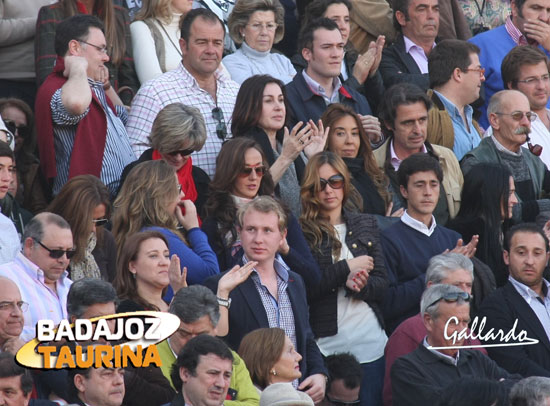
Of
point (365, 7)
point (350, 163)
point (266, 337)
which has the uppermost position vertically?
point (365, 7)

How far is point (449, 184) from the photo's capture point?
11.5m

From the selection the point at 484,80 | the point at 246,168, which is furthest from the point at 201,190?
the point at 484,80

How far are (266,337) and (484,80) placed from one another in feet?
17.4

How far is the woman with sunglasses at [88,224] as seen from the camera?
355 inches

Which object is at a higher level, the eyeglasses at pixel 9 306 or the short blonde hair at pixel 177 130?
the short blonde hair at pixel 177 130

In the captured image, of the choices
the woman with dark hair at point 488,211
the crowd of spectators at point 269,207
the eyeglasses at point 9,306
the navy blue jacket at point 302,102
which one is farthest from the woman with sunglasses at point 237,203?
the eyeglasses at point 9,306

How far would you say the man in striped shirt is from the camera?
10.2 meters

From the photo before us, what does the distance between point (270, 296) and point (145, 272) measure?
3.04ft

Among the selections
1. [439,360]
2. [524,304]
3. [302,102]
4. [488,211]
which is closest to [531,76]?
[488,211]

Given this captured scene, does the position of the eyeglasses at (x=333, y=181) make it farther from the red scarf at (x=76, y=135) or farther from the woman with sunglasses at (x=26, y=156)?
the woman with sunglasses at (x=26, y=156)

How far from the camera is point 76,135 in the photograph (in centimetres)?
1027

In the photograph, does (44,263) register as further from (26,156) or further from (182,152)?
(26,156)

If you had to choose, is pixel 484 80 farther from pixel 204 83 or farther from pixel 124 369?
pixel 124 369

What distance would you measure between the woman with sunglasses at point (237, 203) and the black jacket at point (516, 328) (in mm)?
1356
